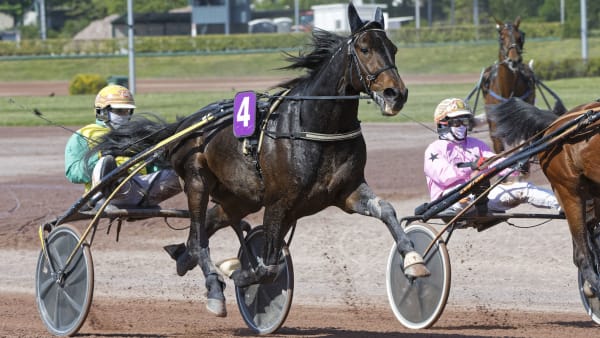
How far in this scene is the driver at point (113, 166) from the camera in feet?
21.8

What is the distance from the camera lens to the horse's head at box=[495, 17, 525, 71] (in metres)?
12.6

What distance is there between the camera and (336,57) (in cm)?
537

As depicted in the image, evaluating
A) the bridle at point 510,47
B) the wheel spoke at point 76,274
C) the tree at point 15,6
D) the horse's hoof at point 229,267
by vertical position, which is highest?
the tree at point 15,6

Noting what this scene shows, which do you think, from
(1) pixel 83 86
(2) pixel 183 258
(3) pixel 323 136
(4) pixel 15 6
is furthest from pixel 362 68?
(4) pixel 15 6

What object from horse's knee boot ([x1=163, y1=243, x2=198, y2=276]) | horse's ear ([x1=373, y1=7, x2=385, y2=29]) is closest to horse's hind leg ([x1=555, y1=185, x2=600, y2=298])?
horse's ear ([x1=373, y1=7, x2=385, y2=29])

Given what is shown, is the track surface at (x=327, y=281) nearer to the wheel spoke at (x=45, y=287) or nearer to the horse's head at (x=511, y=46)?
the wheel spoke at (x=45, y=287)

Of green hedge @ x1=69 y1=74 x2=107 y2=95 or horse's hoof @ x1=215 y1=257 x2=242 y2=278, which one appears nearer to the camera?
horse's hoof @ x1=215 y1=257 x2=242 y2=278

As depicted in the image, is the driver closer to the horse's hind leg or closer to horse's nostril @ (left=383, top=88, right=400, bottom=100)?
horse's nostril @ (left=383, top=88, right=400, bottom=100)

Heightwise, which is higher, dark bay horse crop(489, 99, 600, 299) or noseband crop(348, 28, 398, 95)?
noseband crop(348, 28, 398, 95)

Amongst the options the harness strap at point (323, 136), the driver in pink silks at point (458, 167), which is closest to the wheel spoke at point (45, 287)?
the harness strap at point (323, 136)

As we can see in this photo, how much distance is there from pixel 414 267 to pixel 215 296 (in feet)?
4.40

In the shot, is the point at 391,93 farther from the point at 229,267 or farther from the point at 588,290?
the point at 588,290

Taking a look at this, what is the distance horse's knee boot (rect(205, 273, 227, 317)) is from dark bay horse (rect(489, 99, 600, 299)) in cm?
192

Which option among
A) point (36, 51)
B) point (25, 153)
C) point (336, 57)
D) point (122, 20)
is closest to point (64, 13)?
point (122, 20)
